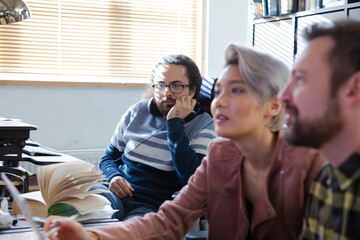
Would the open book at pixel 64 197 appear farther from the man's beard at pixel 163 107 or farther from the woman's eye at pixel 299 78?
the man's beard at pixel 163 107

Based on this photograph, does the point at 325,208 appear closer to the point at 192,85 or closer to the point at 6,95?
the point at 192,85

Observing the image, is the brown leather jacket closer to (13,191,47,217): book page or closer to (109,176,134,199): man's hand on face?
(13,191,47,217): book page

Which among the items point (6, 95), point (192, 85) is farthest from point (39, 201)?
point (6, 95)

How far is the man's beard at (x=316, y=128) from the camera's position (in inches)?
31.6

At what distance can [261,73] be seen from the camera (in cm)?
118

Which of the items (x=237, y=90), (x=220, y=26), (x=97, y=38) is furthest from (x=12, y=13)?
(x=220, y=26)

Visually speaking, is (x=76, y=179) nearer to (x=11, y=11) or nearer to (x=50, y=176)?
(x=50, y=176)

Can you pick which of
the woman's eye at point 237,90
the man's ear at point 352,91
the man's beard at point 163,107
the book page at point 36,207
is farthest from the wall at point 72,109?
the man's ear at point 352,91

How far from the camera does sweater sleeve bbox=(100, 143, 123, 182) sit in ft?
7.27

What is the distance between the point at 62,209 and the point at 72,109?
2185mm

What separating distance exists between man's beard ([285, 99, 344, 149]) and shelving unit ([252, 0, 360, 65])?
2.45m

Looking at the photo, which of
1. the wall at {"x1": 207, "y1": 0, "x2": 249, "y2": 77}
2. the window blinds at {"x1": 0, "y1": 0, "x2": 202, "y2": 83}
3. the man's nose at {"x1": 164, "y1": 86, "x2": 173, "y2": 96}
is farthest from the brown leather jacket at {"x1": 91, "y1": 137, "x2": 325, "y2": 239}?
the wall at {"x1": 207, "y1": 0, "x2": 249, "y2": 77}

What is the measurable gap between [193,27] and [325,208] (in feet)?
10.5

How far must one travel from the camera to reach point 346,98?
80 centimetres
